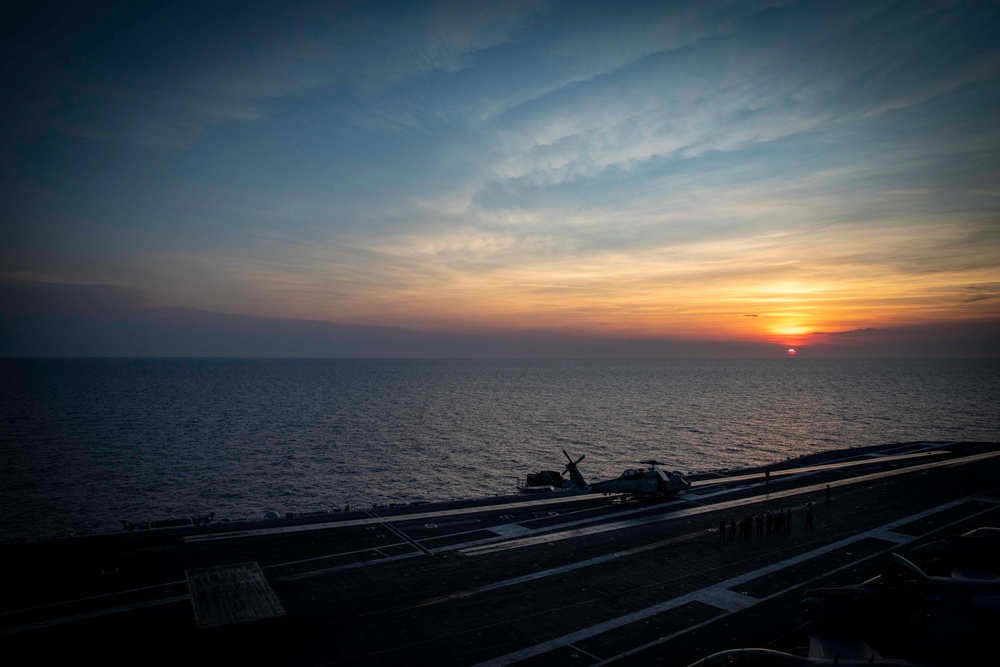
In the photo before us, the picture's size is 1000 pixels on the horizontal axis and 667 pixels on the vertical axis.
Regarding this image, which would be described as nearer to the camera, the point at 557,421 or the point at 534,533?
the point at 534,533

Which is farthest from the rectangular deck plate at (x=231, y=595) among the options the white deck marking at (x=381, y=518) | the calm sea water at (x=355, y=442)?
the calm sea water at (x=355, y=442)

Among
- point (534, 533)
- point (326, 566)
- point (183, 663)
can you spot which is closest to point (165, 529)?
point (326, 566)

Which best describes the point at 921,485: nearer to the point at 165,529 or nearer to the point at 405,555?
the point at 405,555

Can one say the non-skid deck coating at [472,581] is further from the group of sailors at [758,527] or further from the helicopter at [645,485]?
the helicopter at [645,485]

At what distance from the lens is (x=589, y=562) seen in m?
31.4

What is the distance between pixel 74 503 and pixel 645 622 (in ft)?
225

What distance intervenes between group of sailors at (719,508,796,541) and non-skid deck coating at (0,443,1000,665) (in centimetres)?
86

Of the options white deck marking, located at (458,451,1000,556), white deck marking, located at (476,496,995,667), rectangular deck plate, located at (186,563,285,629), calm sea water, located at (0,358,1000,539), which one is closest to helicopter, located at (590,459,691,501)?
white deck marking, located at (458,451,1000,556)

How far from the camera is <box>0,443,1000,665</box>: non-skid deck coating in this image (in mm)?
21594

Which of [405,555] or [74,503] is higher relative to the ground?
[405,555]

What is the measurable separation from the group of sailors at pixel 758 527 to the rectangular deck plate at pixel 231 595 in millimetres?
28283

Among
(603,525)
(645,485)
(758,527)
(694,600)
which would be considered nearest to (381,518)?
(603,525)

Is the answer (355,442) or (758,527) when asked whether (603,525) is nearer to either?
(758,527)

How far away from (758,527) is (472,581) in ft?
70.9
